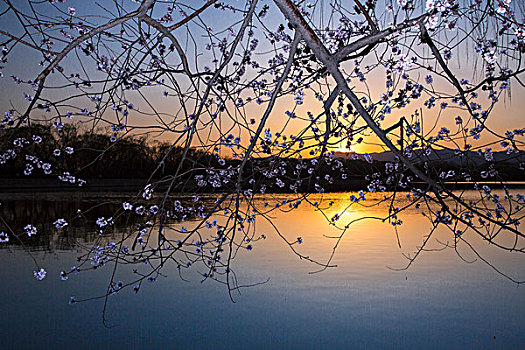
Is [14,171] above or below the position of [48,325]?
above

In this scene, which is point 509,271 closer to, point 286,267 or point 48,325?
point 286,267

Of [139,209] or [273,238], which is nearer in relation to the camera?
[139,209]

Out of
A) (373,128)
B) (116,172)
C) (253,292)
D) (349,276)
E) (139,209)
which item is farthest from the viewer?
(116,172)

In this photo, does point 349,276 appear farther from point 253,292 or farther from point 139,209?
point 139,209

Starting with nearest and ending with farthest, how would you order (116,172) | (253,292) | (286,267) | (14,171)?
1. (253,292)
2. (286,267)
3. (14,171)
4. (116,172)

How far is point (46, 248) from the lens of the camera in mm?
9875

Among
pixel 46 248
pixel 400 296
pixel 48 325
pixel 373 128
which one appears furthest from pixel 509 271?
pixel 46 248

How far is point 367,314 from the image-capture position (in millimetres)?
5941

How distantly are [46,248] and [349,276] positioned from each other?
6.36m

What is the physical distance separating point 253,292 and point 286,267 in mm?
1463

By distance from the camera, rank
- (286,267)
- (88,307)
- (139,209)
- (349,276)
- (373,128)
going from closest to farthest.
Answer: (373,128) < (139,209) < (88,307) < (349,276) < (286,267)

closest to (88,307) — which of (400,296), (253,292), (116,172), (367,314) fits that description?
(253,292)

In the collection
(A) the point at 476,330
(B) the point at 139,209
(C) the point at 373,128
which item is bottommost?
(A) the point at 476,330

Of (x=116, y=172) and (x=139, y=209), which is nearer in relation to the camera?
(x=139, y=209)
